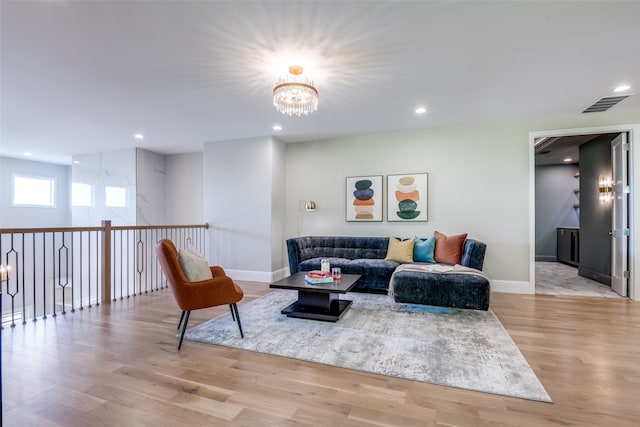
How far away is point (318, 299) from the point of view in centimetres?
357

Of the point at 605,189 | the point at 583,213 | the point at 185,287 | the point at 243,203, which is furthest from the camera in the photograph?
the point at 583,213

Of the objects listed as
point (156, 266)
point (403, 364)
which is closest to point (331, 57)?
point (403, 364)

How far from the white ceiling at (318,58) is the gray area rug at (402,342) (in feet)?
8.67

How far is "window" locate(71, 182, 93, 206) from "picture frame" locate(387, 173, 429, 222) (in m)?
6.66

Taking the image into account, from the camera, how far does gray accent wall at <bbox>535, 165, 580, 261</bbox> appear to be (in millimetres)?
7852

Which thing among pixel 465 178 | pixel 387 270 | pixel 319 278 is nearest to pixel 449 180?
pixel 465 178

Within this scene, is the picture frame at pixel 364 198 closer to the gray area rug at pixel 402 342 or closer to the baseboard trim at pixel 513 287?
the gray area rug at pixel 402 342

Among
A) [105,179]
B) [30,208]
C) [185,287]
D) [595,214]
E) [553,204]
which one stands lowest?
[185,287]

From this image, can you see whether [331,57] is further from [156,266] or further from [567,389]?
[156,266]

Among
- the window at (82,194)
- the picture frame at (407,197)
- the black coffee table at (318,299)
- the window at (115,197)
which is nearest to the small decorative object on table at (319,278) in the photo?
the black coffee table at (318,299)

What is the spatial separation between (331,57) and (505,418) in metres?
2.99

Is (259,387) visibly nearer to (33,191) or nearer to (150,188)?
(150,188)

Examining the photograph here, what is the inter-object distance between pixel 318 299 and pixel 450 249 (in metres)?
2.30

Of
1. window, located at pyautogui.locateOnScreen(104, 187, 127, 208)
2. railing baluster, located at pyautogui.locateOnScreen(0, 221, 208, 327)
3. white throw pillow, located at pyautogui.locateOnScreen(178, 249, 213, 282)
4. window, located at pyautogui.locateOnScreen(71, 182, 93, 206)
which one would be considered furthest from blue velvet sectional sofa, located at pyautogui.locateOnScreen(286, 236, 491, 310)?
window, located at pyautogui.locateOnScreen(71, 182, 93, 206)
